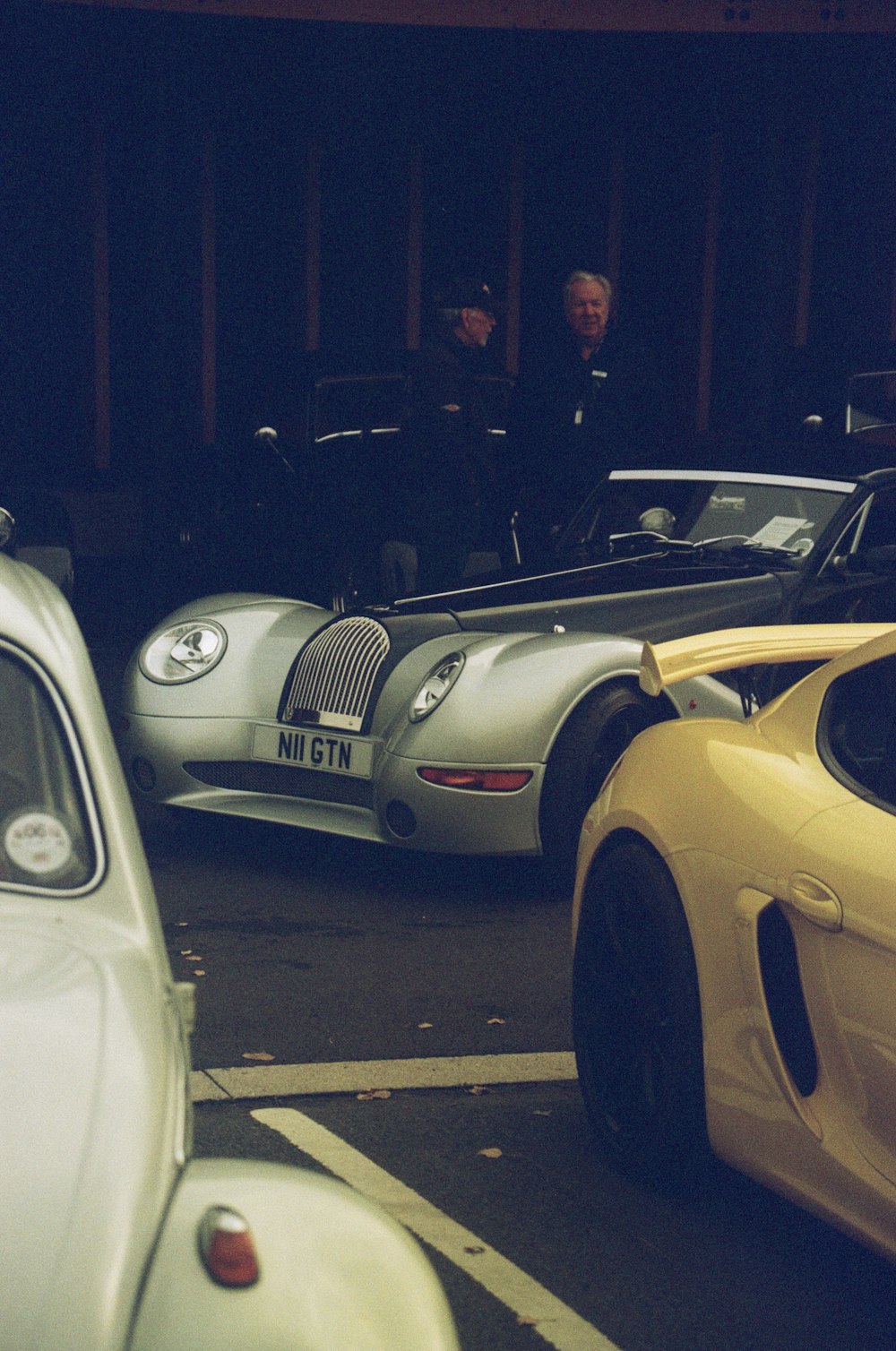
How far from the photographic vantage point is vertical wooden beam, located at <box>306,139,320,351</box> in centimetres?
1658

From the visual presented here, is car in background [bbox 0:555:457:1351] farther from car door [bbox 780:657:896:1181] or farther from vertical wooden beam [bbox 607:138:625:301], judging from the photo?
vertical wooden beam [bbox 607:138:625:301]

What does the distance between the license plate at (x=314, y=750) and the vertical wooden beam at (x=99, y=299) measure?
9188mm

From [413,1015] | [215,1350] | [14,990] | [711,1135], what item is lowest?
[413,1015]

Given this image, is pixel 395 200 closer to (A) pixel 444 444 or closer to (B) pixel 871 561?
(A) pixel 444 444

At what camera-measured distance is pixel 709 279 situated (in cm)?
1736

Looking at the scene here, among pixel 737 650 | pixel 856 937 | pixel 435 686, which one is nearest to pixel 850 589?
pixel 435 686

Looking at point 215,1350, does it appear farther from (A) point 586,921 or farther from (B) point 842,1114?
(A) point 586,921

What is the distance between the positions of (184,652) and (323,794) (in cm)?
94

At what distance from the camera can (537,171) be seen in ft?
57.9

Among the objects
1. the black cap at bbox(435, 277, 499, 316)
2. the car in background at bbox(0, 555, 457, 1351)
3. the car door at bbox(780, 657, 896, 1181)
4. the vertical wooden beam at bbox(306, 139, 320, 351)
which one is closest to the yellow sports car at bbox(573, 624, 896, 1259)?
the car door at bbox(780, 657, 896, 1181)

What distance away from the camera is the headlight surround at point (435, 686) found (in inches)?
263

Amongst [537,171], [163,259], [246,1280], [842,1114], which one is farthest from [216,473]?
[246,1280]

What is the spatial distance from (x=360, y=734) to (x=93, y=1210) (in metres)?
4.68

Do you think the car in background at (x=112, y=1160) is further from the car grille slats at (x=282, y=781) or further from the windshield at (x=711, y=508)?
the windshield at (x=711, y=508)
